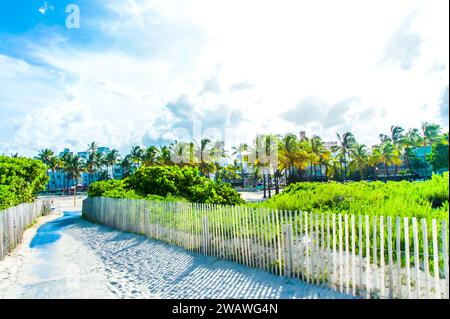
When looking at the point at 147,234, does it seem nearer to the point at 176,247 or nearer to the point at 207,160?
the point at 176,247

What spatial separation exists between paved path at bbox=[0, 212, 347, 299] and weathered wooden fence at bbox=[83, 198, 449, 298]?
0.35 m

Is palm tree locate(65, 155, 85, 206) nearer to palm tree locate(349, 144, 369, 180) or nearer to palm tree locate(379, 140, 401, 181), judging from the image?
palm tree locate(349, 144, 369, 180)

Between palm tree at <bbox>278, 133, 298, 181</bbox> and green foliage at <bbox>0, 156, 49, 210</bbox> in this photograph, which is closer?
green foliage at <bbox>0, 156, 49, 210</bbox>

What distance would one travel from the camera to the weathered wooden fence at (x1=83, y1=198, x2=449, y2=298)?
4961mm

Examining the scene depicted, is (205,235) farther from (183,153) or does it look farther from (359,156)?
(359,156)

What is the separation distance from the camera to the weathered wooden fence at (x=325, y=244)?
195 inches

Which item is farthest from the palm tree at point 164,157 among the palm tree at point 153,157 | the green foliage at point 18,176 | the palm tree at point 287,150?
the green foliage at point 18,176

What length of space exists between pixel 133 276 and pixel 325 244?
15.7 feet

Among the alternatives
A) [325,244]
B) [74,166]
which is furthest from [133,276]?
[74,166]

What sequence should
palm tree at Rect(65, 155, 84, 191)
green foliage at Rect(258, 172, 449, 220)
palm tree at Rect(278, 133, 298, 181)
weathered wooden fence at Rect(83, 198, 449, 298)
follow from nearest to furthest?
weathered wooden fence at Rect(83, 198, 449, 298) → green foliage at Rect(258, 172, 449, 220) → palm tree at Rect(278, 133, 298, 181) → palm tree at Rect(65, 155, 84, 191)

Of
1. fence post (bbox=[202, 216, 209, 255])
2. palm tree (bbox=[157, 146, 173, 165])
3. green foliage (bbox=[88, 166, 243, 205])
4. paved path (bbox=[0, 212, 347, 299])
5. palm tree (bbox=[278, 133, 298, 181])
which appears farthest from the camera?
palm tree (bbox=[157, 146, 173, 165])

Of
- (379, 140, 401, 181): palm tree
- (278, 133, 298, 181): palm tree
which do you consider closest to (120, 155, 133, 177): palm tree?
(278, 133, 298, 181): palm tree

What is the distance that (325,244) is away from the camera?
6.40 m

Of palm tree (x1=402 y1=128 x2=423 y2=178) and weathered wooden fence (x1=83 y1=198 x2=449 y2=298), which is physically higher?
palm tree (x1=402 y1=128 x2=423 y2=178)
